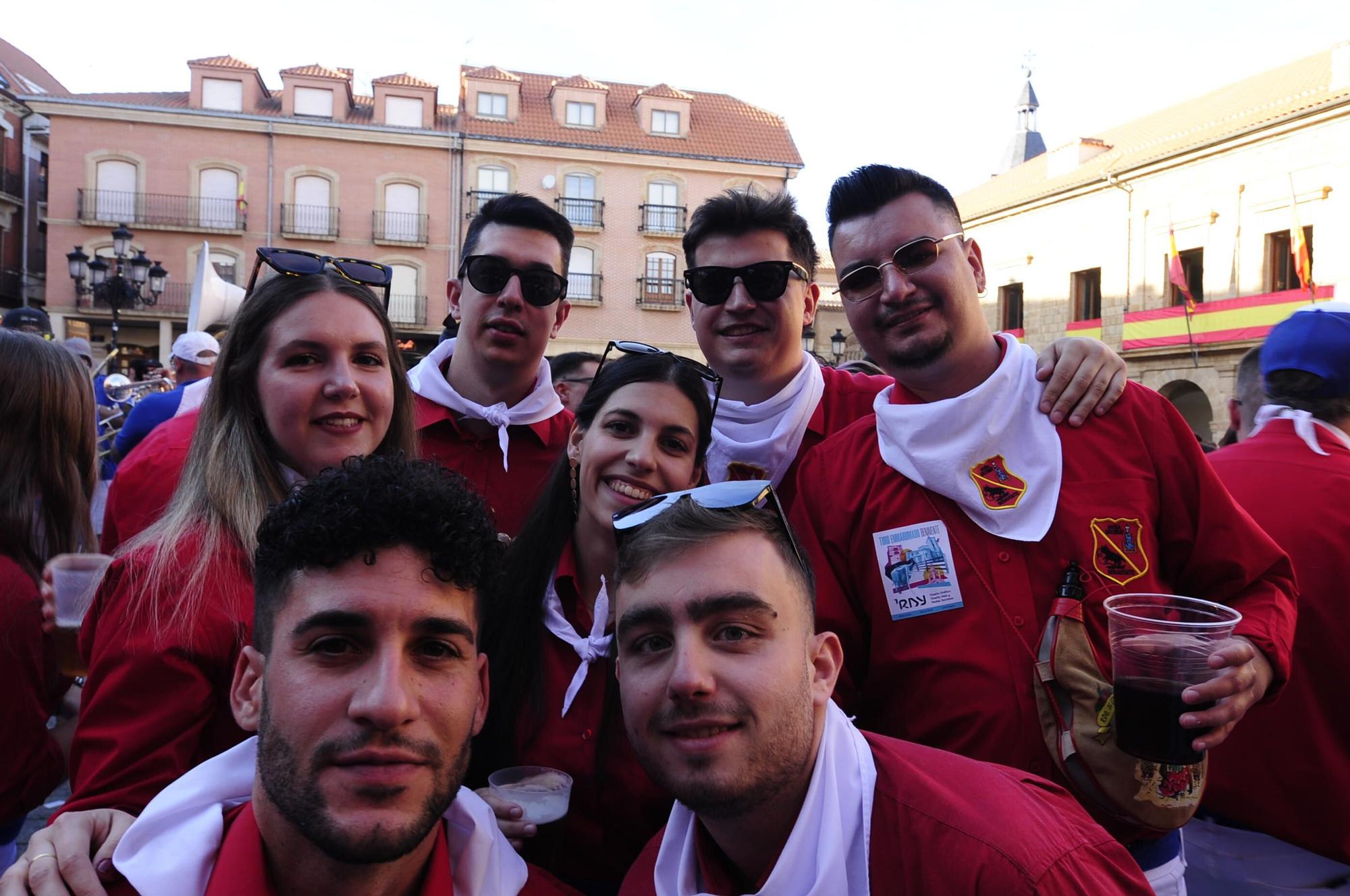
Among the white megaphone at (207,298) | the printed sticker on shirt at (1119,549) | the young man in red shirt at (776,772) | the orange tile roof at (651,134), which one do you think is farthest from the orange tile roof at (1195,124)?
the young man in red shirt at (776,772)

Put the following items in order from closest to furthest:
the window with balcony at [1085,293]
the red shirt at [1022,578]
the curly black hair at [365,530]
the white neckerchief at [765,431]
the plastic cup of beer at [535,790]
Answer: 1. the curly black hair at [365,530]
2. the plastic cup of beer at [535,790]
3. the red shirt at [1022,578]
4. the white neckerchief at [765,431]
5. the window with balcony at [1085,293]

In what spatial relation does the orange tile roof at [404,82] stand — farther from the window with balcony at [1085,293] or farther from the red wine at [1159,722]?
the red wine at [1159,722]

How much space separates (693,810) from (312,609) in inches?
35.6

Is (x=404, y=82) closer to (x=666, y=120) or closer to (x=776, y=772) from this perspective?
(x=666, y=120)

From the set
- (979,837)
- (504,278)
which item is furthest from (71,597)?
(979,837)

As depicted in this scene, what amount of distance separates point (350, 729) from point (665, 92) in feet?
115

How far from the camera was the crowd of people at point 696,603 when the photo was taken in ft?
6.25

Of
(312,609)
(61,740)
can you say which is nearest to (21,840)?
(61,740)

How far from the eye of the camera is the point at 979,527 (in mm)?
2730

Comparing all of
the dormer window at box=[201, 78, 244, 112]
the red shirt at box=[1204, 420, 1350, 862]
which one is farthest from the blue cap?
the dormer window at box=[201, 78, 244, 112]

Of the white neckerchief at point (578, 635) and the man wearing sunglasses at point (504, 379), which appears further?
the man wearing sunglasses at point (504, 379)

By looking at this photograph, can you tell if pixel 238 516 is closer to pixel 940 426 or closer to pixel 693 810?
pixel 693 810

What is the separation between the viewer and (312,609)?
6.44ft

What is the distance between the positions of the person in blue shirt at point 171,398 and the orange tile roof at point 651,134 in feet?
83.7
